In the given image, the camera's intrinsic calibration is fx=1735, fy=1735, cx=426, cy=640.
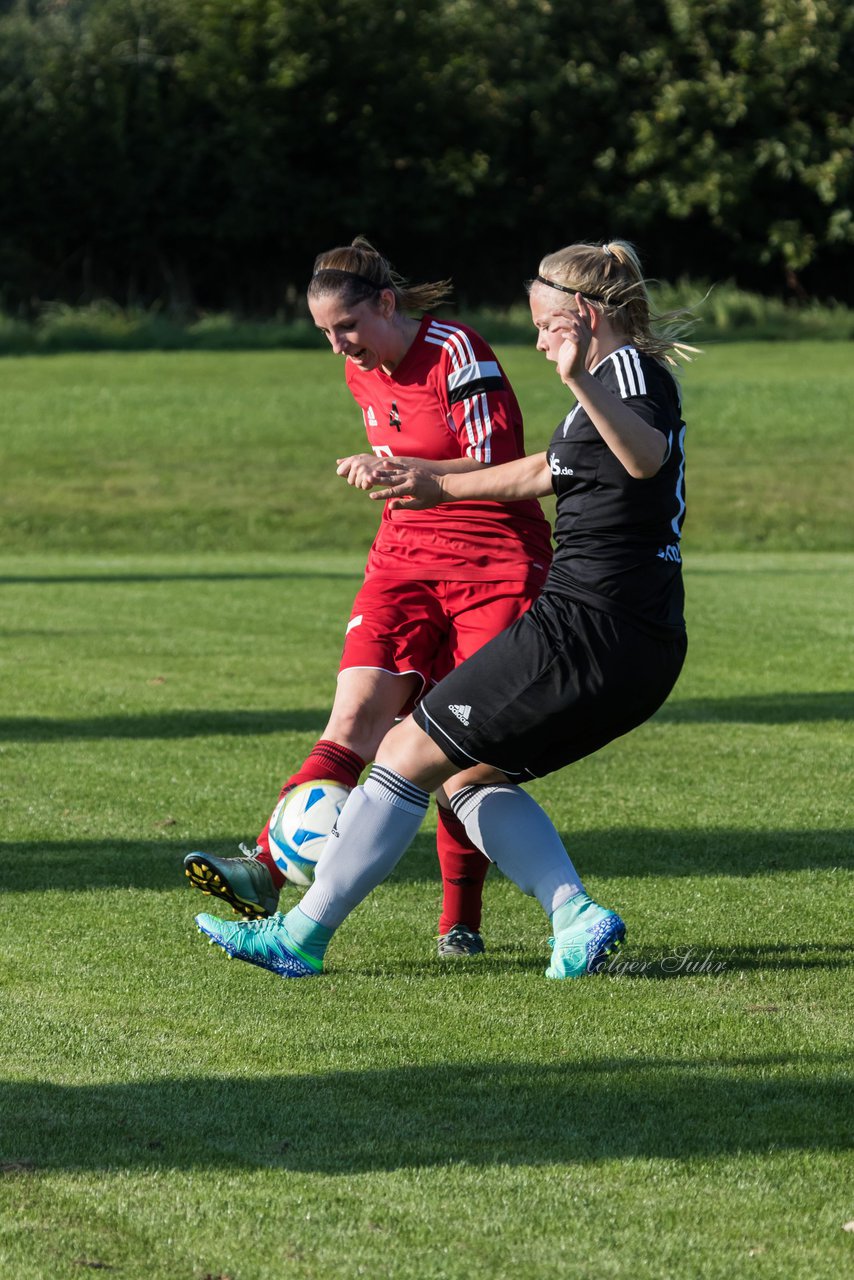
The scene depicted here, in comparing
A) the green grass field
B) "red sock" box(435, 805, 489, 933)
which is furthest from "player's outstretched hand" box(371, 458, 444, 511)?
the green grass field

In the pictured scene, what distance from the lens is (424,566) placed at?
5.51 metres

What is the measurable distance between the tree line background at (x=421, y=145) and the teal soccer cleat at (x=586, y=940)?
51215 mm

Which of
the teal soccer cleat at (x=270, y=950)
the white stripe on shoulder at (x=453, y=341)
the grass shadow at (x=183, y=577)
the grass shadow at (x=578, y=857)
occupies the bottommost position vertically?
the grass shadow at (x=183, y=577)

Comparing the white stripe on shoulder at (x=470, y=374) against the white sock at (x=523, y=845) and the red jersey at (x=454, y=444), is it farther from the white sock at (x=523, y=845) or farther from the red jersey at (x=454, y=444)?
Answer: the white sock at (x=523, y=845)

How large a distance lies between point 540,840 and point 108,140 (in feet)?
181

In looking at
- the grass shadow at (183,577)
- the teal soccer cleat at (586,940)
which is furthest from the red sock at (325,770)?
the grass shadow at (183,577)

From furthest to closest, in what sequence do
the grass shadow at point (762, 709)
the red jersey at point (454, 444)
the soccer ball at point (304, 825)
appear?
the grass shadow at point (762, 709), the red jersey at point (454, 444), the soccer ball at point (304, 825)

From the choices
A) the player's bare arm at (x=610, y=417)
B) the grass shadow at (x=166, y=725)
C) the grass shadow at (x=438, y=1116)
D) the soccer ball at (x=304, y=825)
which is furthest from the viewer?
the grass shadow at (x=166, y=725)

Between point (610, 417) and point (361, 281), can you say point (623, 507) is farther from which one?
point (361, 281)

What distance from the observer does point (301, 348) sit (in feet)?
155

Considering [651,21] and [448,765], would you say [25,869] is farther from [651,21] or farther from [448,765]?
[651,21]

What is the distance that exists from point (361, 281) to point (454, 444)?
596 mm

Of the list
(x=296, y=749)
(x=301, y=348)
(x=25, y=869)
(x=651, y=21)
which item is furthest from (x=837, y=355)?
(x=25, y=869)

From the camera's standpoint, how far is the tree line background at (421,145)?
183 feet
